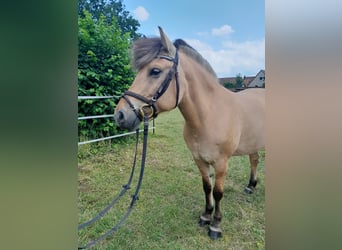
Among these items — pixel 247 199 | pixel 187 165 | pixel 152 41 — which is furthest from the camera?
pixel 187 165

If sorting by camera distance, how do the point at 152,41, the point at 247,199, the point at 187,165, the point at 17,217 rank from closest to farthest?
the point at 17,217, the point at 152,41, the point at 247,199, the point at 187,165

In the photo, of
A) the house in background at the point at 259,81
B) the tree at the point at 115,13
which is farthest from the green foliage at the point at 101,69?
the house in background at the point at 259,81

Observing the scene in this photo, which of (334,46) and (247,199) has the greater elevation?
(334,46)

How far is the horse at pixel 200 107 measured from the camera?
0.85 meters

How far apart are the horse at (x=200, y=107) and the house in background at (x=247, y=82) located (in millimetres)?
34

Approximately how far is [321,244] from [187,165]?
0.61 m

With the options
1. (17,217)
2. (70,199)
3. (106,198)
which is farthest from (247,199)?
(17,217)

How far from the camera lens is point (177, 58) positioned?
90cm

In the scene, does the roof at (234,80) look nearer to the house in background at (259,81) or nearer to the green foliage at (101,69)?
the house in background at (259,81)

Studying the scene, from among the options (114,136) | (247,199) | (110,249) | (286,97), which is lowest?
(110,249)

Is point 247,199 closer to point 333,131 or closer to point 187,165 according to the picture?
point 187,165

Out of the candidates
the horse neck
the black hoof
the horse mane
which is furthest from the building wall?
the black hoof

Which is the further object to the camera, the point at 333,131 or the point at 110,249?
the point at 110,249

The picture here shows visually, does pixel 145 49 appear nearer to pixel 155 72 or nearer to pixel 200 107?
pixel 155 72
